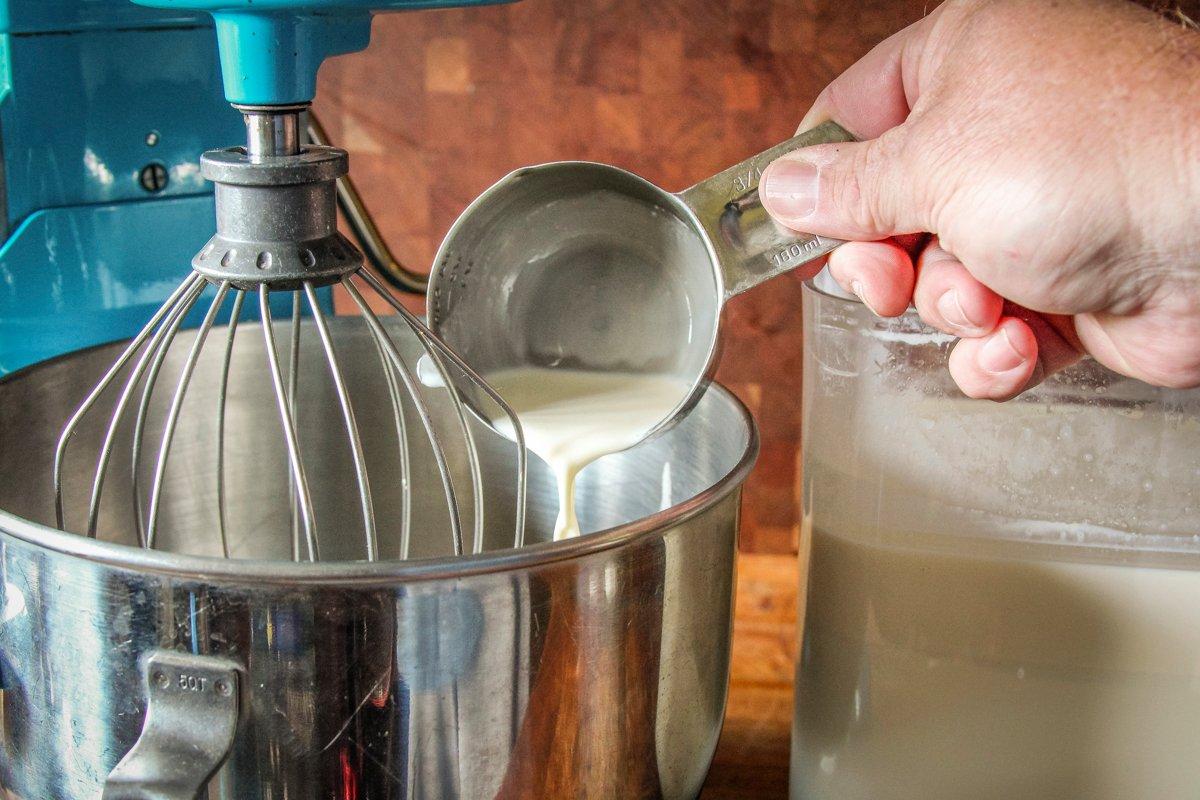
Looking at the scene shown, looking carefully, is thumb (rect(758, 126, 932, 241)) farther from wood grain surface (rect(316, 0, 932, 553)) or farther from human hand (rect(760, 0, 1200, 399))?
wood grain surface (rect(316, 0, 932, 553))

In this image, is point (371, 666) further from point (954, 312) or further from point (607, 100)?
point (607, 100)

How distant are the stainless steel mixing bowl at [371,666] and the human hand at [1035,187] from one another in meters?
0.09

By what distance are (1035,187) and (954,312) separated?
79 mm

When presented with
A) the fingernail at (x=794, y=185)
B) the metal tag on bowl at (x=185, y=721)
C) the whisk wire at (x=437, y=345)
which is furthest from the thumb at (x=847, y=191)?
the metal tag on bowl at (x=185, y=721)

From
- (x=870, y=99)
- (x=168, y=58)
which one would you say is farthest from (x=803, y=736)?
(x=168, y=58)

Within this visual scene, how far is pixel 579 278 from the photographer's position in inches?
18.3

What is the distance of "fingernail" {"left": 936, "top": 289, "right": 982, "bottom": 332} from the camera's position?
0.41 m

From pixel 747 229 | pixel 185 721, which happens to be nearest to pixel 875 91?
pixel 747 229

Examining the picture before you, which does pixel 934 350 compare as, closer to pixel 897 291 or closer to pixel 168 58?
pixel 897 291

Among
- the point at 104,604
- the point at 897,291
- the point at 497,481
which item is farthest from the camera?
the point at 497,481

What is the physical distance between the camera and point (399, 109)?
64 centimetres

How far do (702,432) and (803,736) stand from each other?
12 cm

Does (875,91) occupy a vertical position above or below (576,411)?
above

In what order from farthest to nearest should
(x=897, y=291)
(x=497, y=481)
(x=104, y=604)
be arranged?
(x=497, y=481) < (x=897, y=291) < (x=104, y=604)
